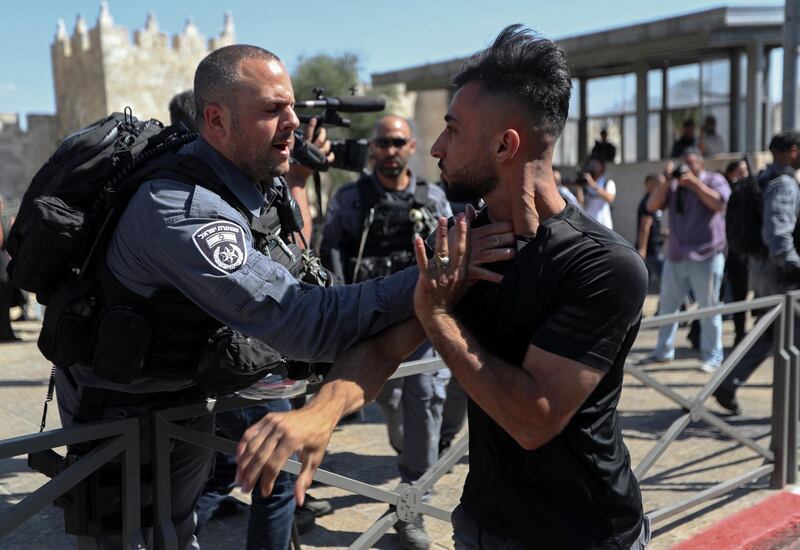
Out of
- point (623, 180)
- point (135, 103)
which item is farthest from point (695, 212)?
point (135, 103)

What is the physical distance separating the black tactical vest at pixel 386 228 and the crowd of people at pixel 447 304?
83.3 inches

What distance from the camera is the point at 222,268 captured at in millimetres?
1847

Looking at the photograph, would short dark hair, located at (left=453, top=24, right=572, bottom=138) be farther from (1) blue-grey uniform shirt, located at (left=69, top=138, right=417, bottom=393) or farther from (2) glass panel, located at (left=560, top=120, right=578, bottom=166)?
(2) glass panel, located at (left=560, top=120, right=578, bottom=166)

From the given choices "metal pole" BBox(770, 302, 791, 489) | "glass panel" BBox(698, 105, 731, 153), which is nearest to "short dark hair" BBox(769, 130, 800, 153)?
"metal pole" BBox(770, 302, 791, 489)

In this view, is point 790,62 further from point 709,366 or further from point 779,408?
point 779,408

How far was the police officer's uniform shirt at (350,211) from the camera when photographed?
4637 millimetres

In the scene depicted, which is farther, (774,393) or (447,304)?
(774,393)

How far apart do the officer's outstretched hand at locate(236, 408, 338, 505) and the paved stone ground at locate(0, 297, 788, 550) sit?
4.96 feet

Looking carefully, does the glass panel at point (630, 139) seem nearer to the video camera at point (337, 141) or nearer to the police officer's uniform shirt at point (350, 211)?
the police officer's uniform shirt at point (350, 211)

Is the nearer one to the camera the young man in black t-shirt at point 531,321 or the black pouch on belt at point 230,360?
the young man in black t-shirt at point 531,321

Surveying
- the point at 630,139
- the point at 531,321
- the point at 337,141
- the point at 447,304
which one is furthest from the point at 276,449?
the point at 630,139

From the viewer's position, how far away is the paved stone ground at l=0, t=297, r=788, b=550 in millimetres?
3746

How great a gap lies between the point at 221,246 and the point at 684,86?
607 inches

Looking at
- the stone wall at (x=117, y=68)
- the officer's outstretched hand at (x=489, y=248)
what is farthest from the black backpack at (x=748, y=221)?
the stone wall at (x=117, y=68)
